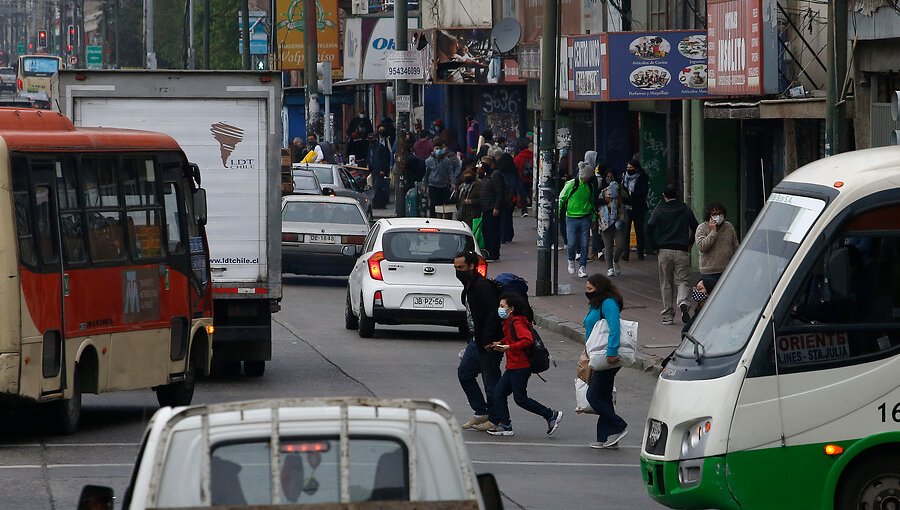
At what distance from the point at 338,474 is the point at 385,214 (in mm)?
38244

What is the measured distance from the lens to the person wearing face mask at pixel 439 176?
122 ft

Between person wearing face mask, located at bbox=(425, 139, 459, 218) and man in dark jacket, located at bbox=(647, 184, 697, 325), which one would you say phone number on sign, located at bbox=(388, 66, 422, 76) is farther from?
man in dark jacket, located at bbox=(647, 184, 697, 325)

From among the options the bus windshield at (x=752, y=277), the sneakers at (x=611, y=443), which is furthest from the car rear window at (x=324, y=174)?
the bus windshield at (x=752, y=277)

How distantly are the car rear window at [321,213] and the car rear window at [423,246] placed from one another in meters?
6.14

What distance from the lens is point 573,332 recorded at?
73.1ft

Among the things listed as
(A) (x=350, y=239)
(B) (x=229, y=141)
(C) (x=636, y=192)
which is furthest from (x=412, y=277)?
(C) (x=636, y=192)

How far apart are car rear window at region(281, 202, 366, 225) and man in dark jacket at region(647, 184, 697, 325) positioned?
311 inches

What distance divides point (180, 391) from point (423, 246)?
714 centimetres

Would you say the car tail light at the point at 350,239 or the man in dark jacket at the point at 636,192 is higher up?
the man in dark jacket at the point at 636,192

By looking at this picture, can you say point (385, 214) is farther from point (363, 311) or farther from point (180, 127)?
point (180, 127)

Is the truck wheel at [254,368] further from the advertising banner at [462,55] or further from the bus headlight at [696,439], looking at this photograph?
the advertising banner at [462,55]

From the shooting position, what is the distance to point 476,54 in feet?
151

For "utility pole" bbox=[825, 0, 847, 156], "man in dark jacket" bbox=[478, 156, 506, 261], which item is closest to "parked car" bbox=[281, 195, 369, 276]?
"man in dark jacket" bbox=[478, 156, 506, 261]

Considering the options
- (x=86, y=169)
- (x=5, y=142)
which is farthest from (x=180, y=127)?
(x=5, y=142)
